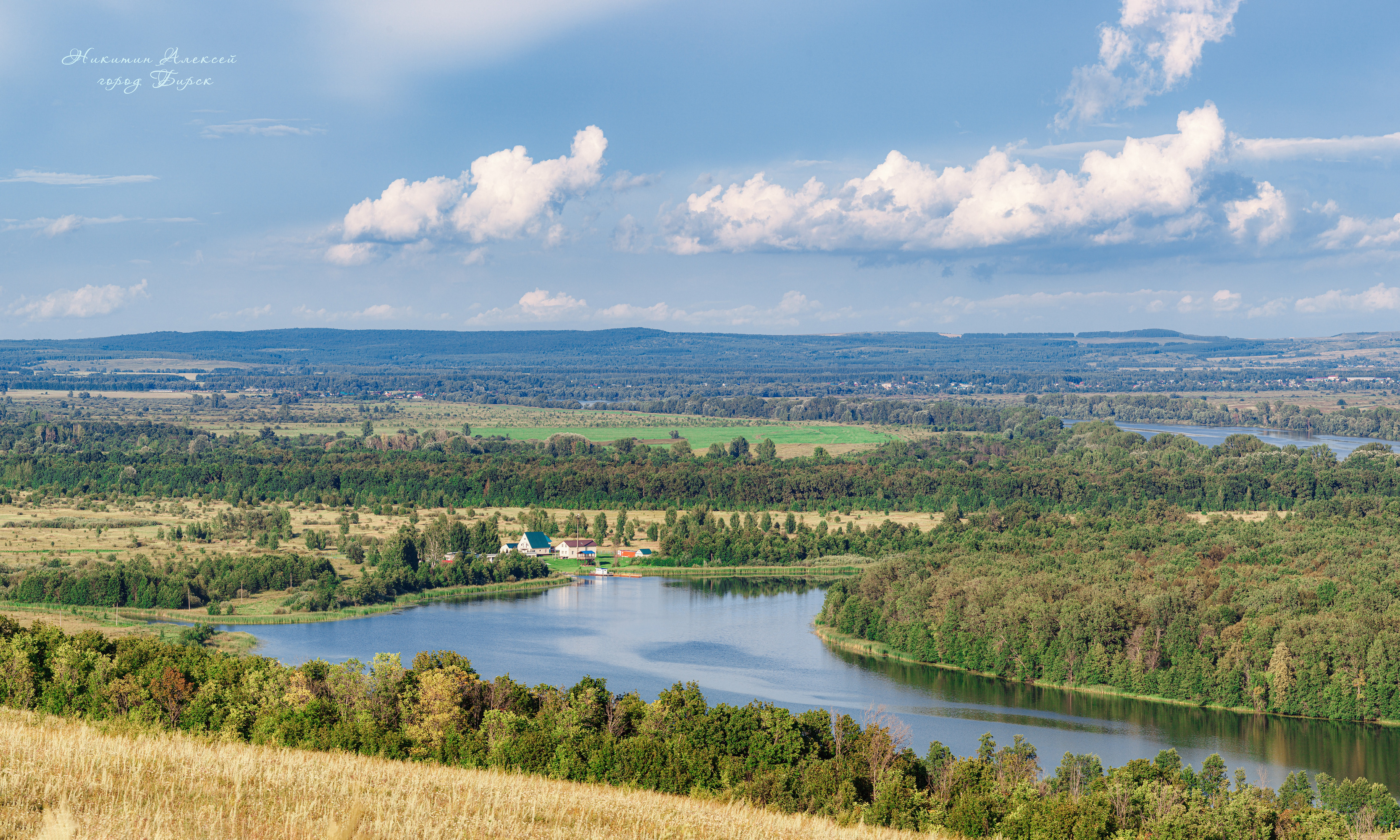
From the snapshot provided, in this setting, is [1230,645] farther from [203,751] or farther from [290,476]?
[290,476]

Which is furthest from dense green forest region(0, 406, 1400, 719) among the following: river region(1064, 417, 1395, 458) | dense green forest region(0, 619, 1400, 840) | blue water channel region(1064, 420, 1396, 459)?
river region(1064, 417, 1395, 458)

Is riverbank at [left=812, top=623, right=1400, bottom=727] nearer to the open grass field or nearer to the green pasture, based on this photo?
the open grass field

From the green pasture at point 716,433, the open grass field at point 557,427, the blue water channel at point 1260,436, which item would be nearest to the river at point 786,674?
the open grass field at point 557,427

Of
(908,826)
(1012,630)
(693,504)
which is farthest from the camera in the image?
(693,504)

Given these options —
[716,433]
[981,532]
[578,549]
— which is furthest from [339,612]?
[716,433]

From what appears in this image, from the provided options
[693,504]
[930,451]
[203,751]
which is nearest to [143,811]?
[203,751]

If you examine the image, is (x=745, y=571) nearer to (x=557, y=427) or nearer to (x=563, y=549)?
(x=563, y=549)
